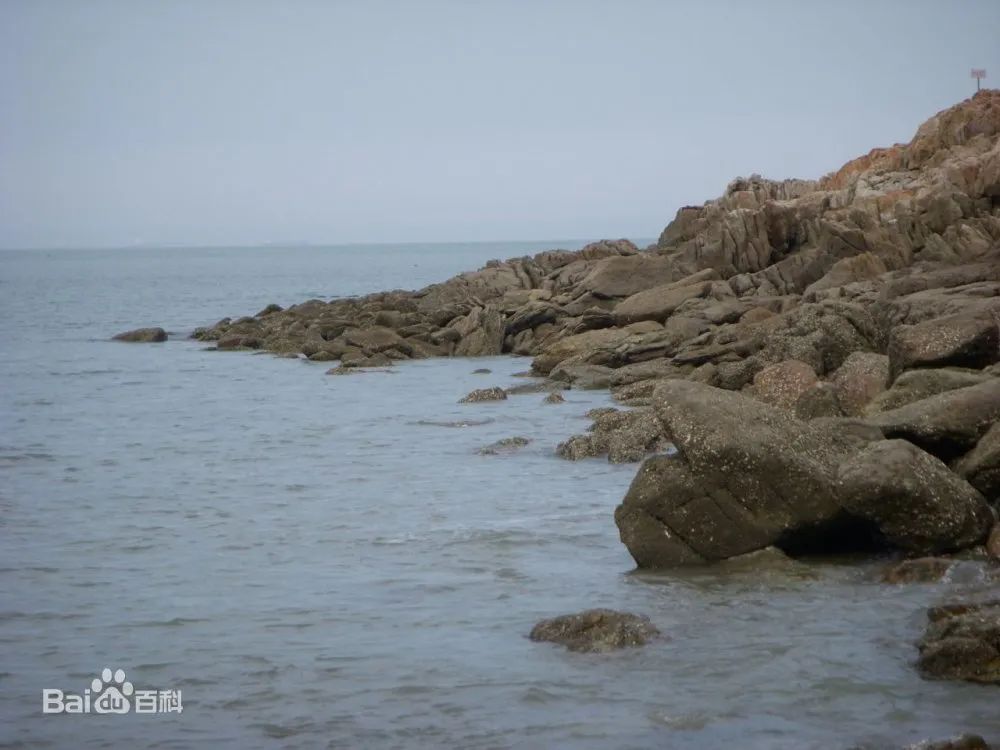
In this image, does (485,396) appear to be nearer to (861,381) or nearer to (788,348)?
(788,348)

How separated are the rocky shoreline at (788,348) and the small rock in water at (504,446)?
106 cm

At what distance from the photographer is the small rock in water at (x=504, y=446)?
18.5 metres

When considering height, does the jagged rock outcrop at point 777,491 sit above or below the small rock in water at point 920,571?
above

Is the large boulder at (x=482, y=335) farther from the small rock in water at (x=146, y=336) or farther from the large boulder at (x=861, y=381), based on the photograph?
the large boulder at (x=861, y=381)

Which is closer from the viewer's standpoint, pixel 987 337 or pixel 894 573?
pixel 894 573

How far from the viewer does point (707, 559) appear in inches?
443

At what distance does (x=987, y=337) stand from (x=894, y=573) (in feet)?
18.5

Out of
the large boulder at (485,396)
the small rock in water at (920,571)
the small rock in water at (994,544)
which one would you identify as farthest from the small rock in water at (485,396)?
the small rock in water at (920,571)

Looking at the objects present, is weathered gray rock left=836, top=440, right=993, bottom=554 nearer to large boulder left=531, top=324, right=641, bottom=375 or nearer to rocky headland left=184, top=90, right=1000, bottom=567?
rocky headland left=184, top=90, right=1000, bottom=567

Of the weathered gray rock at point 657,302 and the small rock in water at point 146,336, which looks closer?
the weathered gray rock at point 657,302

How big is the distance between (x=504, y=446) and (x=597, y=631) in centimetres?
966

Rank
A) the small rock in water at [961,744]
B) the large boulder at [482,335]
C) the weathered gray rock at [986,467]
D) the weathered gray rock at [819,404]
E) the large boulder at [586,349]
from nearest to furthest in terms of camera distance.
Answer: the small rock in water at [961,744] → the weathered gray rock at [986,467] → the weathered gray rock at [819,404] → the large boulder at [586,349] → the large boulder at [482,335]

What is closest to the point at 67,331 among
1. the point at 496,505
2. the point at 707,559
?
the point at 496,505

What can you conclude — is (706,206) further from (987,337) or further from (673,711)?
(673,711)
